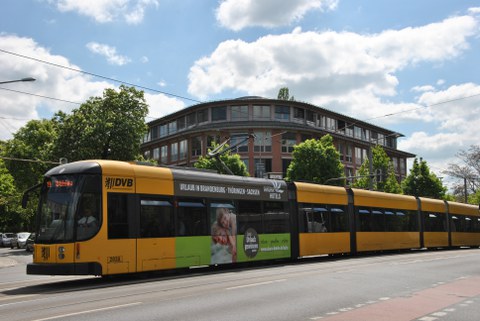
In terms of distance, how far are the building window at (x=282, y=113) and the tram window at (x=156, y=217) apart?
4974cm

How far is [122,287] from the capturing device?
12.1 metres

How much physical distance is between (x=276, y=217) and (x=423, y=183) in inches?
1737

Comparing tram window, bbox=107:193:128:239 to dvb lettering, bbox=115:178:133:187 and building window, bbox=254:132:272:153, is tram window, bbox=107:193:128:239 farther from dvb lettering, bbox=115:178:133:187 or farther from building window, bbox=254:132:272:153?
building window, bbox=254:132:272:153

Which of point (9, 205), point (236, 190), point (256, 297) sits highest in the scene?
point (9, 205)

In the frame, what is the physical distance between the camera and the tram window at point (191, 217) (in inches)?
595

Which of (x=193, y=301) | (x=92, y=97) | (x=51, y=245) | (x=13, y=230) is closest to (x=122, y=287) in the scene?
(x=51, y=245)

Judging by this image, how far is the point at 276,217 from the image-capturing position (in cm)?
1909

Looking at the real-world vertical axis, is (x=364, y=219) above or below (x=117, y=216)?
below

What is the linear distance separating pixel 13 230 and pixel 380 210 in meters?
64.9

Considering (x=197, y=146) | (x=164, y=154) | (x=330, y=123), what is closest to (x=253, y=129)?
(x=197, y=146)

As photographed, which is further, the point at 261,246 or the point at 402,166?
the point at 402,166

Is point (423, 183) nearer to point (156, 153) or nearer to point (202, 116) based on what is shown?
point (202, 116)

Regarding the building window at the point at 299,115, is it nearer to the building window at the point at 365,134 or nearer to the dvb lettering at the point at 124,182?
the building window at the point at 365,134

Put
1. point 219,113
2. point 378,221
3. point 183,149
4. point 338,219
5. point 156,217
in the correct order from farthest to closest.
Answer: point 183,149 < point 219,113 < point 378,221 < point 338,219 < point 156,217
